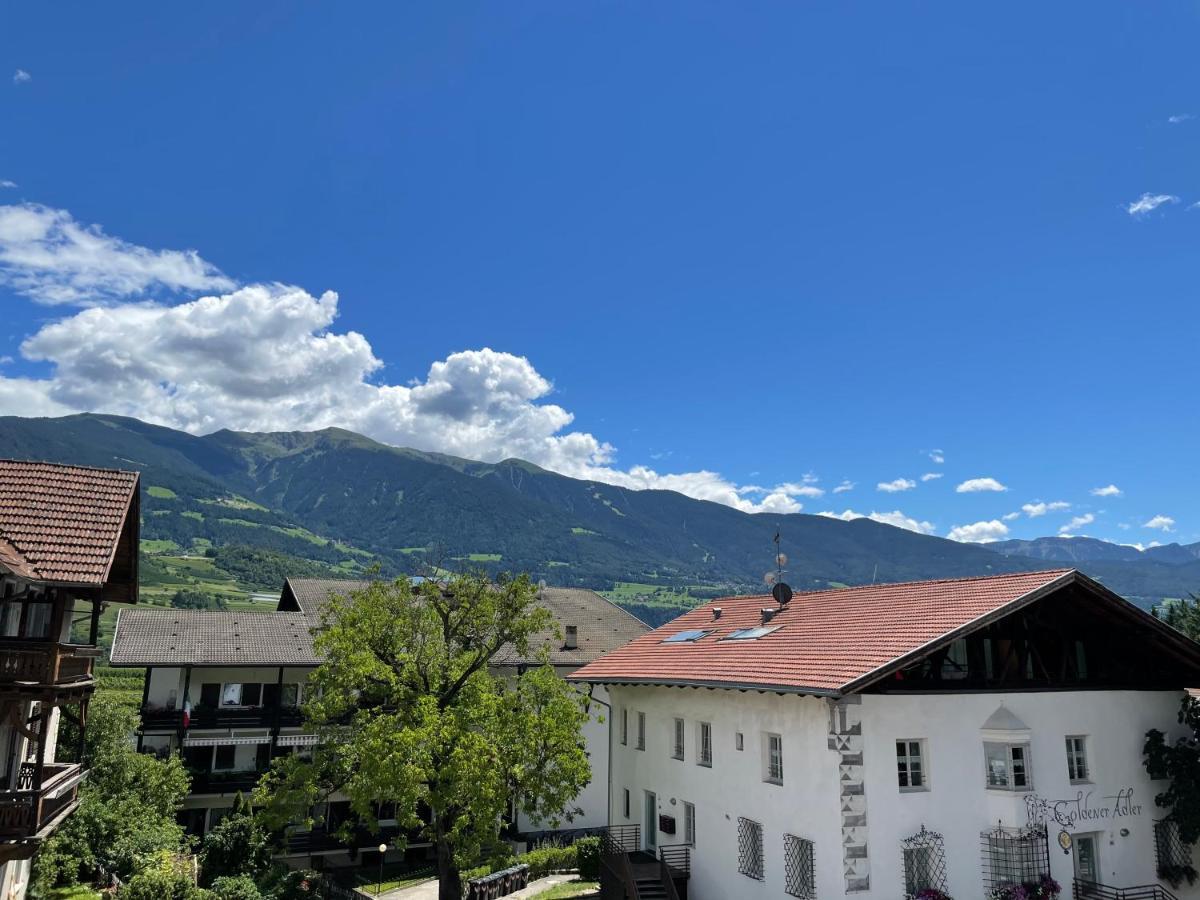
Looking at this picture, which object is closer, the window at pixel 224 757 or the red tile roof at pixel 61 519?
the red tile roof at pixel 61 519

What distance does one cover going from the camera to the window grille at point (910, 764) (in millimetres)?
22141

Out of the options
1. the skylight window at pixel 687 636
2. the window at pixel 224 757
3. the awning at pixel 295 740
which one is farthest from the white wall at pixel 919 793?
the window at pixel 224 757

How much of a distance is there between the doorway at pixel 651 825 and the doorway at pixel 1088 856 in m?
13.6

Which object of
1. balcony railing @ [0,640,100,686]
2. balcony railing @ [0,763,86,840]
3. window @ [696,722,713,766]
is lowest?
balcony railing @ [0,763,86,840]

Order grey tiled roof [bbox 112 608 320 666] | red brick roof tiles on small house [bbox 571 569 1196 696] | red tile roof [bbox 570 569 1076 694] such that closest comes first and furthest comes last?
red brick roof tiles on small house [bbox 571 569 1196 696], red tile roof [bbox 570 569 1076 694], grey tiled roof [bbox 112 608 320 666]

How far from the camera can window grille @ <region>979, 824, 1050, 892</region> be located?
2188 cm

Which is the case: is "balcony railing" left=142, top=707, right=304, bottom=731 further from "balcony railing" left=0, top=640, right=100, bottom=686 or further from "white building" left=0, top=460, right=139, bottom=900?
"balcony railing" left=0, top=640, right=100, bottom=686

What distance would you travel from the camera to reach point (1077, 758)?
936 inches

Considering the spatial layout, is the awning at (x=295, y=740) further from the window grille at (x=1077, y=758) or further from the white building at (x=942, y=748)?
the window grille at (x=1077, y=758)

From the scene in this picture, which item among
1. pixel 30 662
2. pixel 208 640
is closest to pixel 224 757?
pixel 208 640

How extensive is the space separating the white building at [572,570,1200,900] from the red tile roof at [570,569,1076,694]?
0.09 m

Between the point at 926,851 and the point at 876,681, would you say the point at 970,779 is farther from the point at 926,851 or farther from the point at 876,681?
the point at 876,681

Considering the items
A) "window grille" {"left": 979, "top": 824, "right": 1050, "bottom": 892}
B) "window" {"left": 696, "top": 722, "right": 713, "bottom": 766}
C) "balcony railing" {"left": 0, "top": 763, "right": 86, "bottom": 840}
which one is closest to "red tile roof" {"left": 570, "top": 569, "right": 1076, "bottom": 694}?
"window" {"left": 696, "top": 722, "right": 713, "bottom": 766}

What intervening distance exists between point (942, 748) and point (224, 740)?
33.4 metres
